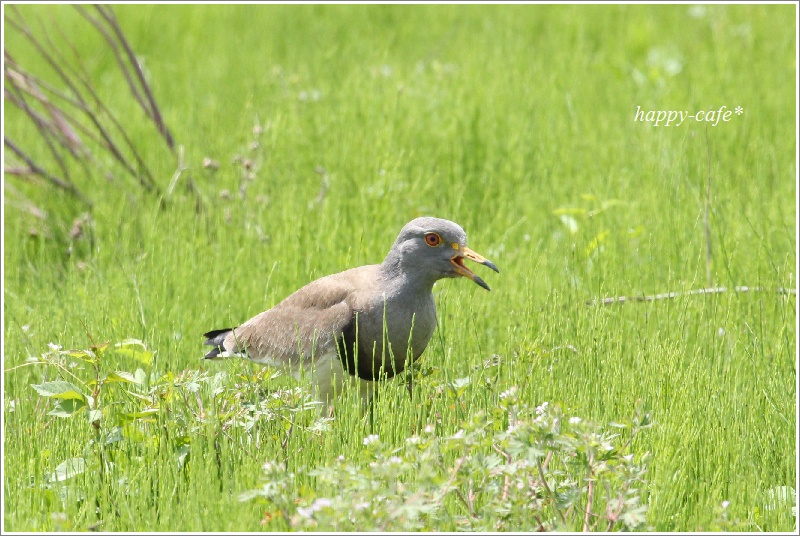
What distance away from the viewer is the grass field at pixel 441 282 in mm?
3461

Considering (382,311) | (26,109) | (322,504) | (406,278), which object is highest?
(26,109)

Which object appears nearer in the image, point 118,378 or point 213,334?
point 118,378

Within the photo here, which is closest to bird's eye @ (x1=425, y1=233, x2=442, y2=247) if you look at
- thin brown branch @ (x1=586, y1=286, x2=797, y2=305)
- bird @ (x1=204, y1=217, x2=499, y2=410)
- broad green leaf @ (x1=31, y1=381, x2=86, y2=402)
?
bird @ (x1=204, y1=217, x2=499, y2=410)

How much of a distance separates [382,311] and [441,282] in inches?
50.9

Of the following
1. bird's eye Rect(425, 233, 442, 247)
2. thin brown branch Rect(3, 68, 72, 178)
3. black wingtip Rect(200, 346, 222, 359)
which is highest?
thin brown branch Rect(3, 68, 72, 178)

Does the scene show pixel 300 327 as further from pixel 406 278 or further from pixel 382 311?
pixel 406 278

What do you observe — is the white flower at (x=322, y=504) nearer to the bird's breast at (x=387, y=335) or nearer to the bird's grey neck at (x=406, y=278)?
the bird's breast at (x=387, y=335)

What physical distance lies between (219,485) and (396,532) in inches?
31.9

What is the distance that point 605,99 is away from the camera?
8.20 m

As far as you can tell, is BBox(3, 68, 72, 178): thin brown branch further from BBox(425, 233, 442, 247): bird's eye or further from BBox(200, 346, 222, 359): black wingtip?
BBox(425, 233, 442, 247): bird's eye

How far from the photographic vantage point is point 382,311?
4219 mm

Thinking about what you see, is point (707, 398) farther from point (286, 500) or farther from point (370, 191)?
point (370, 191)

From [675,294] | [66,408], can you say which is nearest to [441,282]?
[675,294]

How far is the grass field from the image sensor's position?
3461 mm
